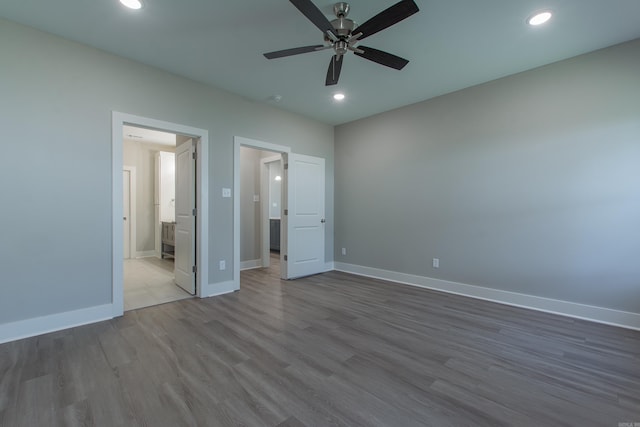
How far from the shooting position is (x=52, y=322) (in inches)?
99.0

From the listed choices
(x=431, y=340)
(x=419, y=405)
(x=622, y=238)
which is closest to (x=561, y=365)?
(x=431, y=340)

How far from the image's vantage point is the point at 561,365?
6.60 feet

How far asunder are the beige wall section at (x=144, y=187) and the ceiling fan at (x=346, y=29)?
579cm

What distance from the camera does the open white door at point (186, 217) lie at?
359 cm

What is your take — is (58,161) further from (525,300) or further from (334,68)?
(525,300)

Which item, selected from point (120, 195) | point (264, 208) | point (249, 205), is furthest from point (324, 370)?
point (249, 205)

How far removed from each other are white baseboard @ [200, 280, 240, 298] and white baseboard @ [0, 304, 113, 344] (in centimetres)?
98

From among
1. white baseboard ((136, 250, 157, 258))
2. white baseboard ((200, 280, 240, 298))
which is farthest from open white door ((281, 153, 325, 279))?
white baseboard ((136, 250, 157, 258))

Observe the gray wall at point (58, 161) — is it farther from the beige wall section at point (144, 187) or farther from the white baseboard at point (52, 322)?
the beige wall section at point (144, 187)

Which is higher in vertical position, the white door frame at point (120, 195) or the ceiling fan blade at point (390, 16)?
the ceiling fan blade at point (390, 16)

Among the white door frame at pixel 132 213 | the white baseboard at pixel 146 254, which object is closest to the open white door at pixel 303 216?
the white baseboard at pixel 146 254

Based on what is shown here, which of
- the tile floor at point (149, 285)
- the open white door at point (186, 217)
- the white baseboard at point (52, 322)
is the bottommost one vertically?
the tile floor at point (149, 285)

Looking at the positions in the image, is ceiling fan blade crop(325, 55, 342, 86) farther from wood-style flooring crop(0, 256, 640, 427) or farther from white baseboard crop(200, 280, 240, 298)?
white baseboard crop(200, 280, 240, 298)

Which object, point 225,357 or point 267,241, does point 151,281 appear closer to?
point 267,241
